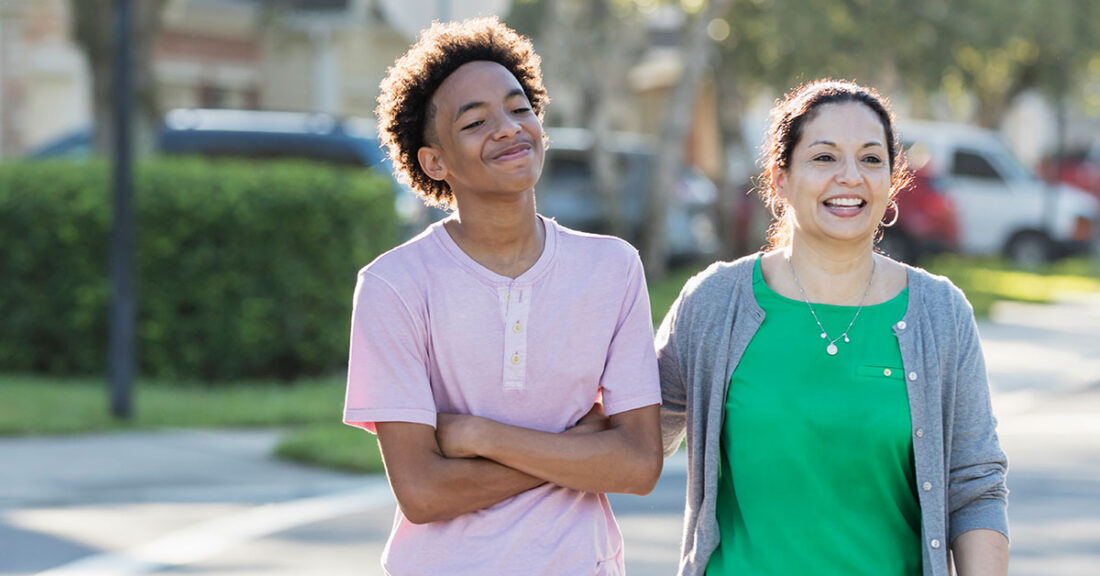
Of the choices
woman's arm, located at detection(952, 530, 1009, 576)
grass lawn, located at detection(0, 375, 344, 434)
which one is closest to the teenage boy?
woman's arm, located at detection(952, 530, 1009, 576)

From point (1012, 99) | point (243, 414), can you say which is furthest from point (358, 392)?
point (1012, 99)

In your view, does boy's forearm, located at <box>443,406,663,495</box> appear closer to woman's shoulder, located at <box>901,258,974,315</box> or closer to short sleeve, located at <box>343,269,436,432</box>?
short sleeve, located at <box>343,269,436,432</box>

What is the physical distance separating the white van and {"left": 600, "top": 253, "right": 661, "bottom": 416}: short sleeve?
22604 millimetres

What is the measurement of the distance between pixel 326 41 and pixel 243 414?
1978 cm

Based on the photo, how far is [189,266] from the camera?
12.0 metres

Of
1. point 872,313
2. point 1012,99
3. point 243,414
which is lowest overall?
point 243,414

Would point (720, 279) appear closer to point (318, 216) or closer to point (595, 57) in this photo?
point (318, 216)

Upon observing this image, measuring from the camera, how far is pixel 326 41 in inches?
1167

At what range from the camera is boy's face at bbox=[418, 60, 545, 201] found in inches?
113

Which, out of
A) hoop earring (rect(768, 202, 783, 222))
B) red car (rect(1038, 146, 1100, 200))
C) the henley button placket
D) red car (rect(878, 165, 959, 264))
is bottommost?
the henley button placket

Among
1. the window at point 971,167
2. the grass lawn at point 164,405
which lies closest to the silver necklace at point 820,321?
the grass lawn at point 164,405

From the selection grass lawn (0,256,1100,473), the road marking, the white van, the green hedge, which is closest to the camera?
the road marking

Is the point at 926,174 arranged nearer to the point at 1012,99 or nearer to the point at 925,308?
the point at 1012,99

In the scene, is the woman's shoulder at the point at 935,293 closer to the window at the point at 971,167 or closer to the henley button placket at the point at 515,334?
the henley button placket at the point at 515,334
